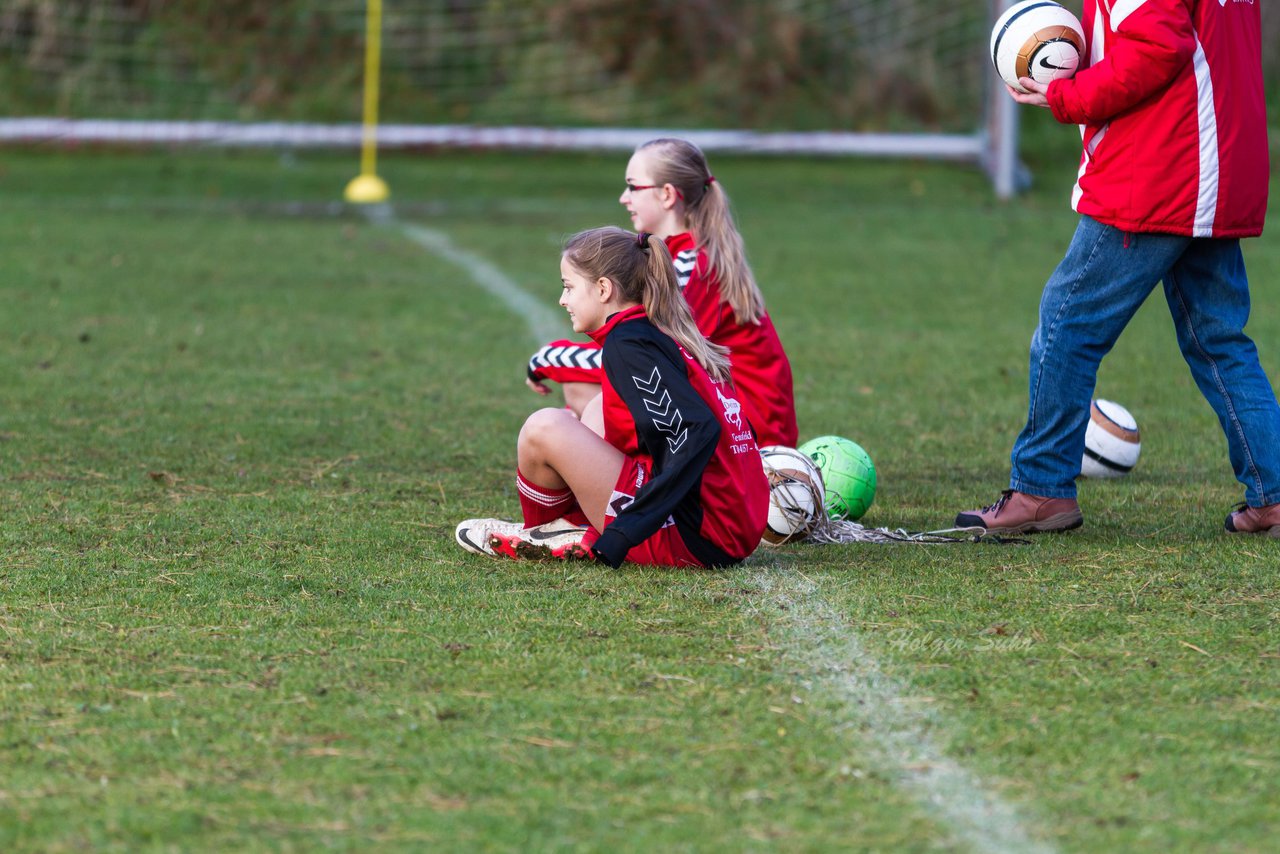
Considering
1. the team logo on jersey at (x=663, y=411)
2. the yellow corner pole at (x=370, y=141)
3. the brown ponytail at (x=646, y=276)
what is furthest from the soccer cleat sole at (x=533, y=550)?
the yellow corner pole at (x=370, y=141)

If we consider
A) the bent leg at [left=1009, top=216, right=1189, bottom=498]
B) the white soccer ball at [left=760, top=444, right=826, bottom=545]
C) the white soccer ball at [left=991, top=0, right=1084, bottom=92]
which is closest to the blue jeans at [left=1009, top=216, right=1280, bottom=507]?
the bent leg at [left=1009, top=216, right=1189, bottom=498]

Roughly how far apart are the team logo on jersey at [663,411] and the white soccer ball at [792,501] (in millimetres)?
552

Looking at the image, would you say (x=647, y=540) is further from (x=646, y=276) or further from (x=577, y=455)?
(x=646, y=276)

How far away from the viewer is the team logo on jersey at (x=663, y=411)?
13.2ft

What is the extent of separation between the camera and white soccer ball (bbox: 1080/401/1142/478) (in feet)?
17.9

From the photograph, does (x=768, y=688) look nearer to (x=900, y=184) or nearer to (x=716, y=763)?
(x=716, y=763)

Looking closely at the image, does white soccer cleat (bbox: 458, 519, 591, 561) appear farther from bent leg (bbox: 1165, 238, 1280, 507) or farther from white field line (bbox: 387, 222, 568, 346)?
white field line (bbox: 387, 222, 568, 346)

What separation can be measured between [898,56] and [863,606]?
15.3m

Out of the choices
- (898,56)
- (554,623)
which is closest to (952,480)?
(554,623)

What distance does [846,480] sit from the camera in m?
4.84

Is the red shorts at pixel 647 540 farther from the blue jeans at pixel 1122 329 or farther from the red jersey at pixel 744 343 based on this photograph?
the blue jeans at pixel 1122 329

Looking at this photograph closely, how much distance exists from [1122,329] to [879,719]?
1957mm

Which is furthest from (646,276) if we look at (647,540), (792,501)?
(792,501)

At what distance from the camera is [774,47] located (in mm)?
18719
